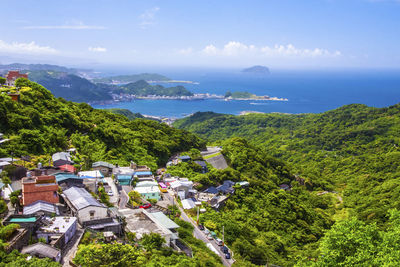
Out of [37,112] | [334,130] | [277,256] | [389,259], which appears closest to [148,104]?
[334,130]

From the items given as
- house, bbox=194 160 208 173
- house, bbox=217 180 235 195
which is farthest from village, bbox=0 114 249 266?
house, bbox=194 160 208 173

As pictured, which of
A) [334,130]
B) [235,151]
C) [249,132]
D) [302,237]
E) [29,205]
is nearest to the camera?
[29,205]

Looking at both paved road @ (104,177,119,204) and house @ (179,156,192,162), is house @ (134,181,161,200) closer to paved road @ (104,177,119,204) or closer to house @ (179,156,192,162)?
paved road @ (104,177,119,204)

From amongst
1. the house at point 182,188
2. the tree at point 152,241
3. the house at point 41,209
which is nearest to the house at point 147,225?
the tree at point 152,241

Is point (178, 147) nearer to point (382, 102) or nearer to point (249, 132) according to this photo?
point (249, 132)

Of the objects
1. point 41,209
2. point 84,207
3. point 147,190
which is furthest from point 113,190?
point 41,209

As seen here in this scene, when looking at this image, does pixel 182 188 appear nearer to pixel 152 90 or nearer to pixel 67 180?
pixel 67 180
